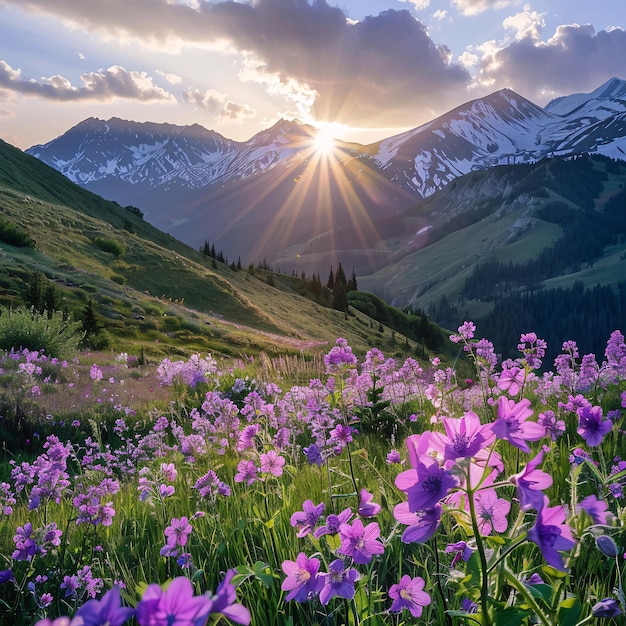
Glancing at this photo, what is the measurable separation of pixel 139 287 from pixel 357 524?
46.8m

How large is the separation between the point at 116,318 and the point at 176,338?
378 cm

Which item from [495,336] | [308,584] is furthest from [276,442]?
[495,336]

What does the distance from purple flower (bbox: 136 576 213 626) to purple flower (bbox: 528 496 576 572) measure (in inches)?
31.0

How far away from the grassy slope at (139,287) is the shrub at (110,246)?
60 centimetres

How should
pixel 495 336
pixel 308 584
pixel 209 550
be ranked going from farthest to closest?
pixel 495 336, pixel 209 550, pixel 308 584

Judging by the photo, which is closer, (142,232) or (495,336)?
(142,232)

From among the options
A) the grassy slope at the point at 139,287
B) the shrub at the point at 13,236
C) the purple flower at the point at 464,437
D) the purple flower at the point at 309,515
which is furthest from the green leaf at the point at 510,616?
the shrub at the point at 13,236

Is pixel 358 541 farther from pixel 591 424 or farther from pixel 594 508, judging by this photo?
pixel 591 424

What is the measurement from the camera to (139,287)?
149 feet

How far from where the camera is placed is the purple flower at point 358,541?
1.65m

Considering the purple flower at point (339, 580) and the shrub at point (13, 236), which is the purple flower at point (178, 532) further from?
the shrub at point (13, 236)

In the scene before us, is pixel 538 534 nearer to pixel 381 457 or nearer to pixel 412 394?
pixel 381 457

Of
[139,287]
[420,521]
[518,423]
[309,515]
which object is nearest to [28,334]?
[309,515]

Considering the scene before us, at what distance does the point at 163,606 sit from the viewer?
790 mm
